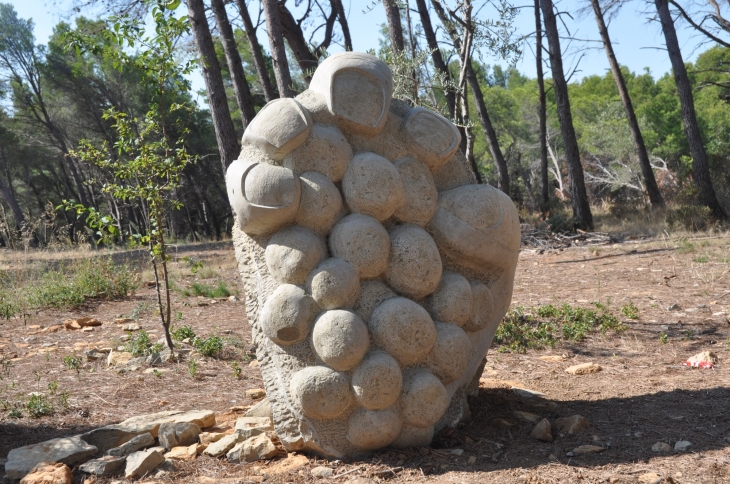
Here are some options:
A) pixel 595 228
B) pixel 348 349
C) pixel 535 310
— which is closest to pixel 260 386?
pixel 348 349

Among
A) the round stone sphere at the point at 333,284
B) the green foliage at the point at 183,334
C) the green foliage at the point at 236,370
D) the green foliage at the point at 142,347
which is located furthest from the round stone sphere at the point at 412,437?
the green foliage at the point at 183,334

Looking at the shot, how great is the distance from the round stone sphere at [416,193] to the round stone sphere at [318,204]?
1.19 feet

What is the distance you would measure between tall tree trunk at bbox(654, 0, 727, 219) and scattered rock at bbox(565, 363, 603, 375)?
990cm

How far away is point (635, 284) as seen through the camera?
23.9 ft

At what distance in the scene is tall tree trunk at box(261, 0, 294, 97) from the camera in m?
8.34

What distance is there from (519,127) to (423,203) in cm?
3218

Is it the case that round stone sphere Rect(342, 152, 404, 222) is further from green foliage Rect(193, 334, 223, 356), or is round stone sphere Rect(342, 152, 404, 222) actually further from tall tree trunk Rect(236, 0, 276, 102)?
tall tree trunk Rect(236, 0, 276, 102)

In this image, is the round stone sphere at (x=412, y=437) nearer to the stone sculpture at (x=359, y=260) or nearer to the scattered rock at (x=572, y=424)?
the stone sculpture at (x=359, y=260)

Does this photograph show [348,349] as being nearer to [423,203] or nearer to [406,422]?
[406,422]

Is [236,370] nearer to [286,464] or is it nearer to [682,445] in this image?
[286,464]

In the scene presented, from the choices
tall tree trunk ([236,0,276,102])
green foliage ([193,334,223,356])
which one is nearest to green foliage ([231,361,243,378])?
green foliage ([193,334,223,356])

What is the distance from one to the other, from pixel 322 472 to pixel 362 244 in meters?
1.09

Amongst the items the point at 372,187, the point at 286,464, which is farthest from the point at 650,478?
the point at 372,187

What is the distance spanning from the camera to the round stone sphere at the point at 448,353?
10.5ft
